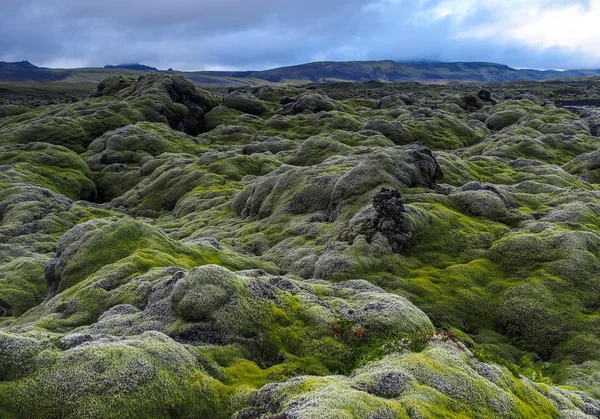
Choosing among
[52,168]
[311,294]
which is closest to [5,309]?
[311,294]

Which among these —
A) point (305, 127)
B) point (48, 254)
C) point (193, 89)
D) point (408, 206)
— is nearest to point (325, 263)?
point (408, 206)

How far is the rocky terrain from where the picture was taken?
56.3 feet

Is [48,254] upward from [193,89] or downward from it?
downward

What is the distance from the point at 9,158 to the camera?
110562mm

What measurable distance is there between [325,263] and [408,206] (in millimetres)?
11661

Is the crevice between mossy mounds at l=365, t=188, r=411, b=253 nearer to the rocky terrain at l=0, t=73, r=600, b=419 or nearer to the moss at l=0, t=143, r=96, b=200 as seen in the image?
the rocky terrain at l=0, t=73, r=600, b=419

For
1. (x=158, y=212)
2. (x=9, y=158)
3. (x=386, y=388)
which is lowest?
(x=158, y=212)

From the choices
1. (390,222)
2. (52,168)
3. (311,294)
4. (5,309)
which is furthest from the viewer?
(52,168)

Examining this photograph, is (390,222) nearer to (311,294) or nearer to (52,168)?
(311,294)

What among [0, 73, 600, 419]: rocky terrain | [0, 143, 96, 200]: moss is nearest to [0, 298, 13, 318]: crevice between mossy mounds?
[0, 73, 600, 419]: rocky terrain

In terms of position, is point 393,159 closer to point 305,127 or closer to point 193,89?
point 305,127

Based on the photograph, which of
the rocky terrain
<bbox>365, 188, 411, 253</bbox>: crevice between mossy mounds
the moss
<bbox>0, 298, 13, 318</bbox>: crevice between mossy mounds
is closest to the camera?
the rocky terrain

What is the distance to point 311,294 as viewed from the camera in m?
28.9

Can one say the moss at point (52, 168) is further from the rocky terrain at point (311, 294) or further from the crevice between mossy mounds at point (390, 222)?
the crevice between mossy mounds at point (390, 222)
